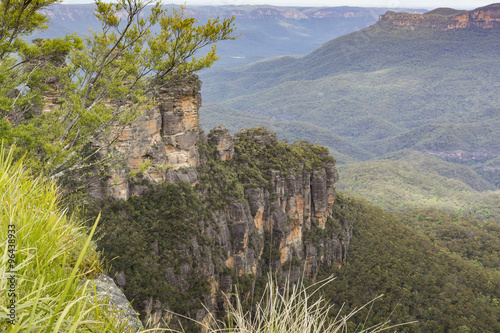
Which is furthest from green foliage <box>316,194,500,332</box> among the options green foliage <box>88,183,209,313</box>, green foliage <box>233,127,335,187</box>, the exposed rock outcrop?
the exposed rock outcrop

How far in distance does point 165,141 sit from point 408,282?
28.2m

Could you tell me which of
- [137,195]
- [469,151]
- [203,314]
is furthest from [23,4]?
[469,151]

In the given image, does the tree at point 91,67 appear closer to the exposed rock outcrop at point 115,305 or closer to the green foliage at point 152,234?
the exposed rock outcrop at point 115,305

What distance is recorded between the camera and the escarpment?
19.6m

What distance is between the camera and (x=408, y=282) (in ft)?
113

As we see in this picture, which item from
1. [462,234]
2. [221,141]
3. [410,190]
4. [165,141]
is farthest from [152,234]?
[410,190]

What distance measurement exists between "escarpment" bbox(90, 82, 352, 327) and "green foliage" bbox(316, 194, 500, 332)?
4530mm

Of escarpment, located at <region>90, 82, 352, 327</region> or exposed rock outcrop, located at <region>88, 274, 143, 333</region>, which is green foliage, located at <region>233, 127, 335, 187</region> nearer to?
escarpment, located at <region>90, 82, 352, 327</region>

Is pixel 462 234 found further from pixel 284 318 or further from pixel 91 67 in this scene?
pixel 284 318

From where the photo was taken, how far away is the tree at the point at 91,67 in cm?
845

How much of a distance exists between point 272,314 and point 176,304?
60.8 ft

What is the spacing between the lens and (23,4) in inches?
297

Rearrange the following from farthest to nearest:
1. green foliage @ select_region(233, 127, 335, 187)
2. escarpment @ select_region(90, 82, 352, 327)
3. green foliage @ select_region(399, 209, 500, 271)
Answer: green foliage @ select_region(399, 209, 500, 271), green foliage @ select_region(233, 127, 335, 187), escarpment @ select_region(90, 82, 352, 327)

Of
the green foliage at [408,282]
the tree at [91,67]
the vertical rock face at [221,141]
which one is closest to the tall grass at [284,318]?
the tree at [91,67]
